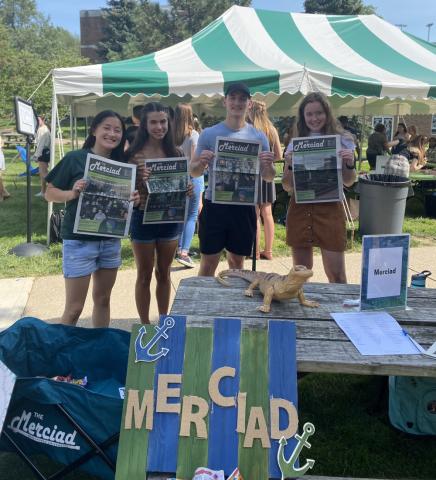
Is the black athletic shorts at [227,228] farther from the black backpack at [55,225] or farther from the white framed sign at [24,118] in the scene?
the white framed sign at [24,118]

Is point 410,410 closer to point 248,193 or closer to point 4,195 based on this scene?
point 248,193

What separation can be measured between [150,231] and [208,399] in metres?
1.72

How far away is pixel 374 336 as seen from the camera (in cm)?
199

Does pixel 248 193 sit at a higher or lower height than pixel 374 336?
higher

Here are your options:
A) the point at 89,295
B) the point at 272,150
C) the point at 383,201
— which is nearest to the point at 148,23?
the point at 383,201

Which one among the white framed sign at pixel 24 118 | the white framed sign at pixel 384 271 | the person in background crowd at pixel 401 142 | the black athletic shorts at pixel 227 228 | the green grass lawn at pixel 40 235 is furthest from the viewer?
the person in background crowd at pixel 401 142

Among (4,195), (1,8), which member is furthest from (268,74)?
(1,8)

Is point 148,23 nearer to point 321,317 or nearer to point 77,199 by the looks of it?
point 77,199

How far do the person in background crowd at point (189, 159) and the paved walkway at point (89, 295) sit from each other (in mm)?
185

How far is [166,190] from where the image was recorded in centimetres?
320

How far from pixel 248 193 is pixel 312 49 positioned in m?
5.46

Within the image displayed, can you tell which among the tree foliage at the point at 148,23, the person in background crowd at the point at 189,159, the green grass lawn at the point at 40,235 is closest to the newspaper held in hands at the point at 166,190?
the person in background crowd at the point at 189,159

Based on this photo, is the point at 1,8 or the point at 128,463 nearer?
the point at 128,463

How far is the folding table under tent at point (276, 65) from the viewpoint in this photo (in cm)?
594
